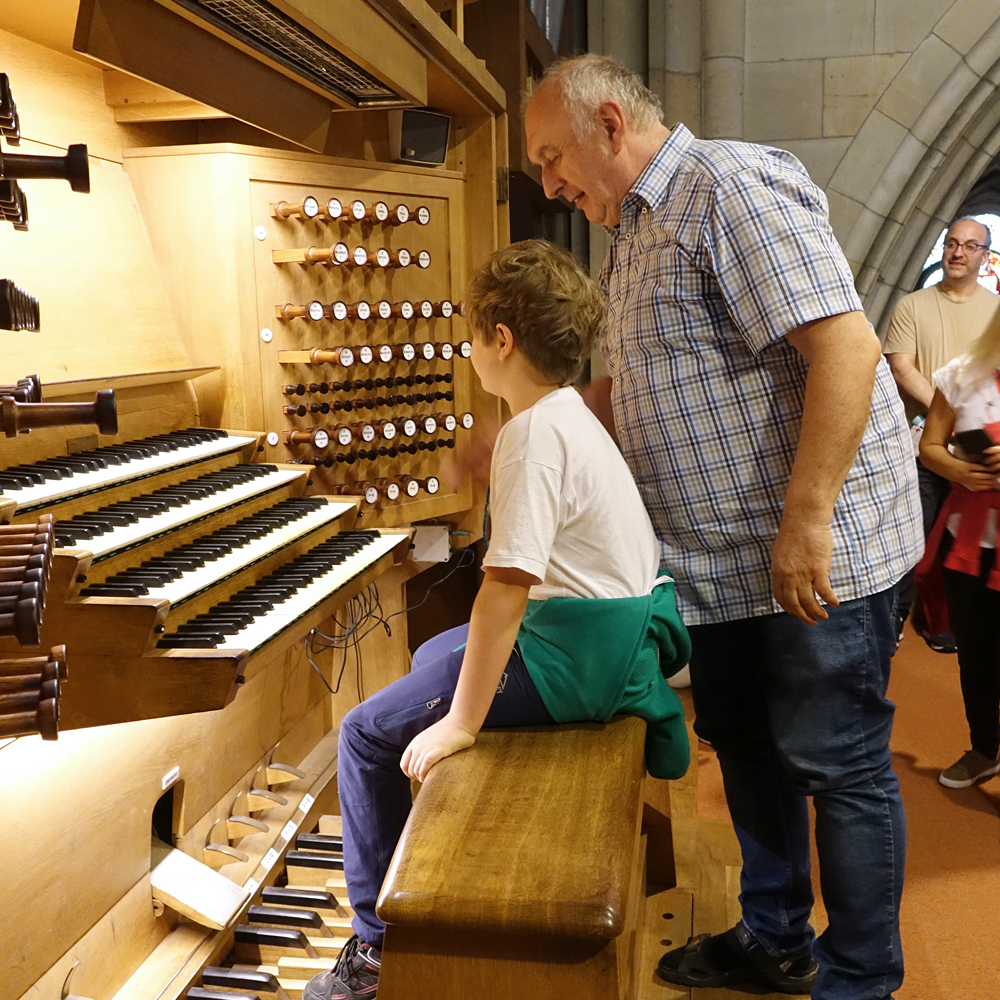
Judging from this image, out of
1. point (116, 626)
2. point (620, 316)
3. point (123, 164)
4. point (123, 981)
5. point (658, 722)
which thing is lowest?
point (123, 981)

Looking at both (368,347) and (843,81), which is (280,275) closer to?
(368,347)

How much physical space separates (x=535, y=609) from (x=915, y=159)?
16.4 ft

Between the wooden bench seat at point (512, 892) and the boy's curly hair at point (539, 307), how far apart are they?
76 cm

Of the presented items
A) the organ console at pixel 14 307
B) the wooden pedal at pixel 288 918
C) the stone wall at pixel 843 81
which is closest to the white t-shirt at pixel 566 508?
the organ console at pixel 14 307

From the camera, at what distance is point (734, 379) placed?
5.92ft

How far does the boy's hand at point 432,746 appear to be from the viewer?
1.72 meters

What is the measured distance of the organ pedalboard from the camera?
310cm

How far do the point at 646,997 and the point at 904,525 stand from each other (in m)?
1.08

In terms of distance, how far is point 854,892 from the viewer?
1771 mm

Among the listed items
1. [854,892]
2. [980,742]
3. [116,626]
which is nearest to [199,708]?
[116,626]

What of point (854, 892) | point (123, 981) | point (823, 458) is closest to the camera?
point (823, 458)

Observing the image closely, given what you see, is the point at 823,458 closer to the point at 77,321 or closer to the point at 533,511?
the point at 533,511

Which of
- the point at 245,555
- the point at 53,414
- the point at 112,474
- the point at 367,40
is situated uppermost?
the point at 367,40

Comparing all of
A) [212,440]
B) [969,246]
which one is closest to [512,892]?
[212,440]
